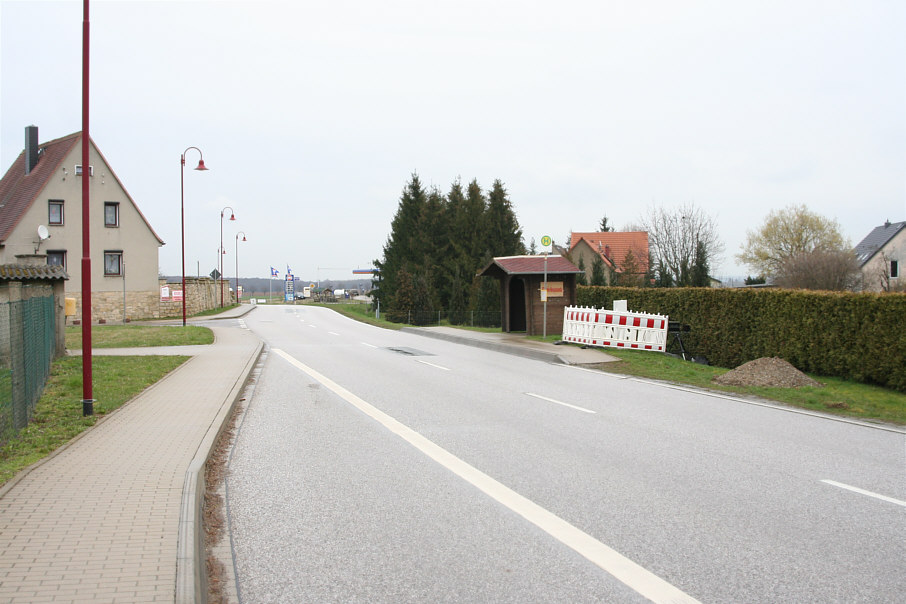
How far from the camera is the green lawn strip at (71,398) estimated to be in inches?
301

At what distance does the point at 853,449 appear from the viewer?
329 inches

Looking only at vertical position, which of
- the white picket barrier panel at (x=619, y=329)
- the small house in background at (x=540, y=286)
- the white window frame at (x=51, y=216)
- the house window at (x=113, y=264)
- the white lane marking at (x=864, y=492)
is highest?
the white window frame at (x=51, y=216)

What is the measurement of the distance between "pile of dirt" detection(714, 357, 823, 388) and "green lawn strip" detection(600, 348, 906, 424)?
1.09 feet

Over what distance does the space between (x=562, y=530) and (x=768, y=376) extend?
1102cm

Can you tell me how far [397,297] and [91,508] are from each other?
4220 centimetres

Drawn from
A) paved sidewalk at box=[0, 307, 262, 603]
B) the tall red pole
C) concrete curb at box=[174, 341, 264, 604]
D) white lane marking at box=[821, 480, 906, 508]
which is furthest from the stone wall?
white lane marking at box=[821, 480, 906, 508]

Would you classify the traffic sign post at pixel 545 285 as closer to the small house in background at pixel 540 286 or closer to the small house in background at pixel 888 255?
the small house in background at pixel 540 286

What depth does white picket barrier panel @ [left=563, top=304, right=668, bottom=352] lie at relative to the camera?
20922 mm

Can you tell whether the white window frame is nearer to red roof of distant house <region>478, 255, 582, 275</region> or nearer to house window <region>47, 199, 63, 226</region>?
house window <region>47, 199, 63, 226</region>

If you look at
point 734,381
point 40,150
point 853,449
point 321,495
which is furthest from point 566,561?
point 40,150

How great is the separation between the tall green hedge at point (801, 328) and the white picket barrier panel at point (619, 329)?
1252 millimetres

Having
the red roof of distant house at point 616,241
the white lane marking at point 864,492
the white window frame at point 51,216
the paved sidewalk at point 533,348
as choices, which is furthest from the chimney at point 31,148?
the white lane marking at point 864,492

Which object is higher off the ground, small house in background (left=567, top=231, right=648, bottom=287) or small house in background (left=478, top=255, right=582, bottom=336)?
small house in background (left=567, top=231, right=648, bottom=287)

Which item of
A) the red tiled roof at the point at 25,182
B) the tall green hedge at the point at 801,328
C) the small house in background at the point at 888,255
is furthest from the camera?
the small house in background at the point at 888,255
